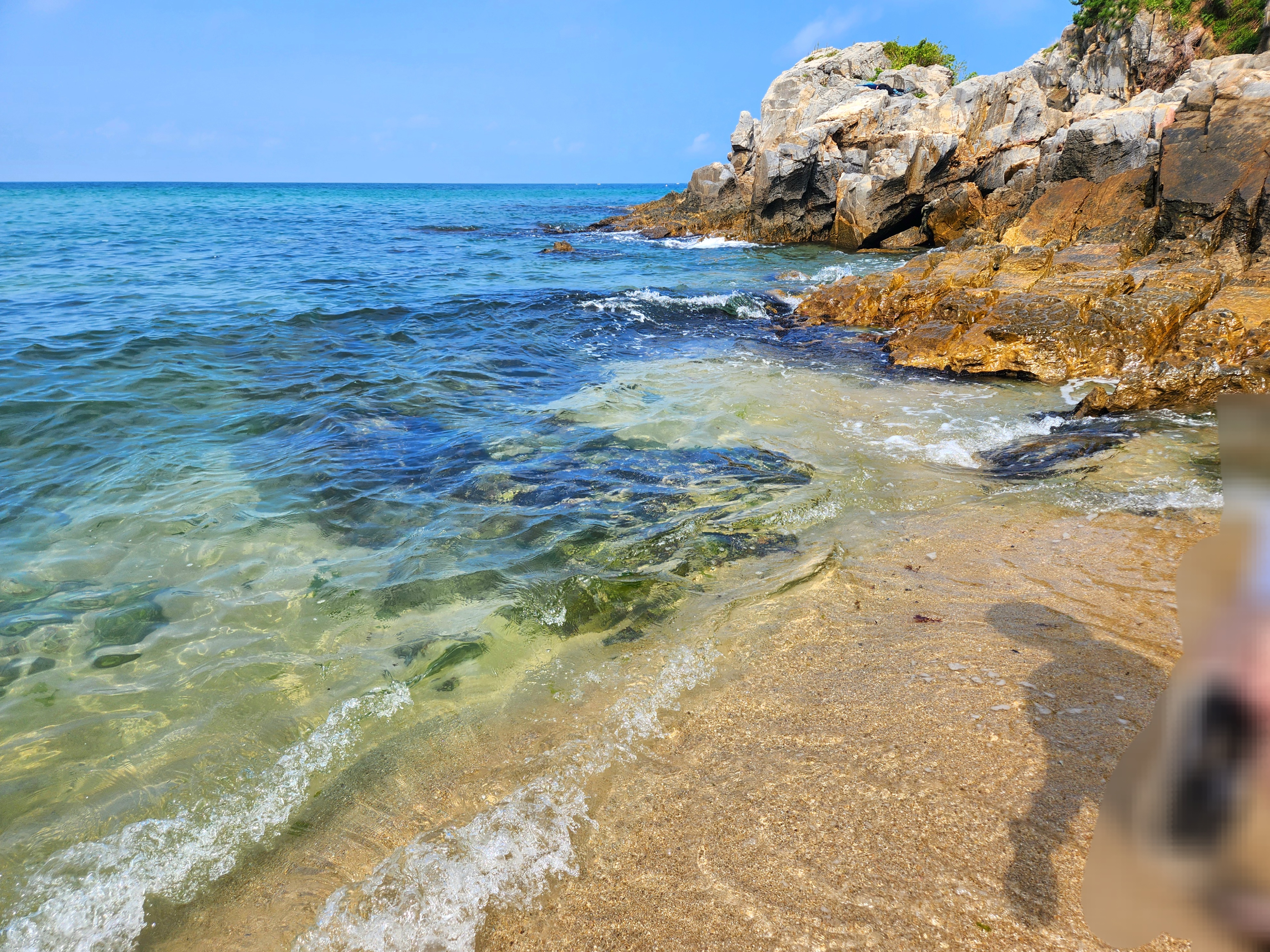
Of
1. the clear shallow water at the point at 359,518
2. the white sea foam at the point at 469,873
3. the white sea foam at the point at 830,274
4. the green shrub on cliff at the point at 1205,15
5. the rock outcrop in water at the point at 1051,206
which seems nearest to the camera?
the white sea foam at the point at 469,873

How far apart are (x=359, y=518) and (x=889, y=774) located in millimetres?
4717

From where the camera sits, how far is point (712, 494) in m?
6.18

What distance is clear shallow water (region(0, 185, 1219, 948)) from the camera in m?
3.33

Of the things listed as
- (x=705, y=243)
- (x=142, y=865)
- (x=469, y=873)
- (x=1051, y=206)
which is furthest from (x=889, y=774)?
(x=705, y=243)

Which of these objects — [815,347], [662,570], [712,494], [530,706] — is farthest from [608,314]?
[530,706]

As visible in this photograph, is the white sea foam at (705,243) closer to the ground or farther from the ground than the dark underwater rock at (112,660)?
farther from the ground

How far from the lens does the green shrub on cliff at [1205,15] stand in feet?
83.3

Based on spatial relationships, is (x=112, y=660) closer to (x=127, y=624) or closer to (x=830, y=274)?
(x=127, y=624)

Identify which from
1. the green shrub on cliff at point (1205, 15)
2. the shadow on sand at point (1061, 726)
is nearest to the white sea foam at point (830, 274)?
the shadow on sand at point (1061, 726)

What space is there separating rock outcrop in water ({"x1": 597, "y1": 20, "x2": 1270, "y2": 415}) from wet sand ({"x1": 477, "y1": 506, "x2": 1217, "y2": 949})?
4.76m

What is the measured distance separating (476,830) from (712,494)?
12.3 ft

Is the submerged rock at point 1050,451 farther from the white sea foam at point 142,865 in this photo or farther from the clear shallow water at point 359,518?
the white sea foam at point 142,865

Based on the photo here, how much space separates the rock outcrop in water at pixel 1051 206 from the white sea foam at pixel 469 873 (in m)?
7.31

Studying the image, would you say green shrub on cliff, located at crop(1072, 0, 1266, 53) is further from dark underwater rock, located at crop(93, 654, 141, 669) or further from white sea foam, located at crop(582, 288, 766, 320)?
dark underwater rock, located at crop(93, 654, 141, 669)
